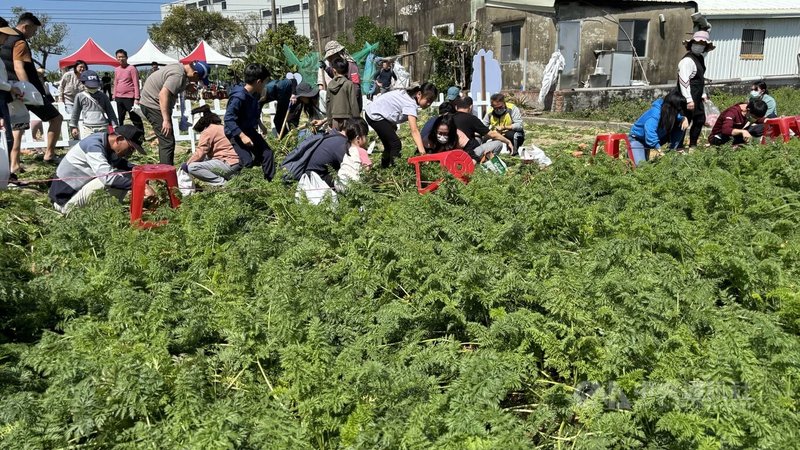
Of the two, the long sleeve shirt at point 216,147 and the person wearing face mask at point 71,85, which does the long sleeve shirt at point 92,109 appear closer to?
the person wearing face mask at point 71,85

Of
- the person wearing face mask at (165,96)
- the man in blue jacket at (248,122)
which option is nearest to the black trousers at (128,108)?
the person wearing face mask at (165,96)

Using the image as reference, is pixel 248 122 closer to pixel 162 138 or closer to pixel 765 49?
pixel 162 138

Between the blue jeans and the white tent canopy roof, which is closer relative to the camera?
the blue jeans

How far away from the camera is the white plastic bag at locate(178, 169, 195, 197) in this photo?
701 cm

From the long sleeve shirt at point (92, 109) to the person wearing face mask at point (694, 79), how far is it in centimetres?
827

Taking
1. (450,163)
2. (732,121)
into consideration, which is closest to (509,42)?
(732,121)

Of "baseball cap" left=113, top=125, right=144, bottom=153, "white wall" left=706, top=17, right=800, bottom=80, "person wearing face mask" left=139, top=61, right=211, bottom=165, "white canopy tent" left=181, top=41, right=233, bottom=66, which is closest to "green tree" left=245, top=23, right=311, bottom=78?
"white canopy tent" left=181, top=41, right=233, bottom=66

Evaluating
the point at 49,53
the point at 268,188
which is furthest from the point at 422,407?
the point at 49,53

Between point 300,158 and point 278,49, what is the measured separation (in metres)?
24.4

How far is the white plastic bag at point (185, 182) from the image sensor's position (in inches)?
276

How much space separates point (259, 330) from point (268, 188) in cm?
291

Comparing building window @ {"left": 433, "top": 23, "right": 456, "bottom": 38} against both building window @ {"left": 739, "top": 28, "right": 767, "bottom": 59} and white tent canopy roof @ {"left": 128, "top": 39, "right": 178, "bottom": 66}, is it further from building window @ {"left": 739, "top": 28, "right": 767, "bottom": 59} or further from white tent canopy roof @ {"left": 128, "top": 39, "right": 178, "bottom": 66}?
white tent canopy roof @ {"left": 128, "top": 39, "right": 178, "bottom": 66}

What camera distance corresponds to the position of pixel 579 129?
14359 mm

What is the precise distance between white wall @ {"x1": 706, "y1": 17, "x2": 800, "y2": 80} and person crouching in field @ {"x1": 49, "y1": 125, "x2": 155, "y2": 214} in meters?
21.4
